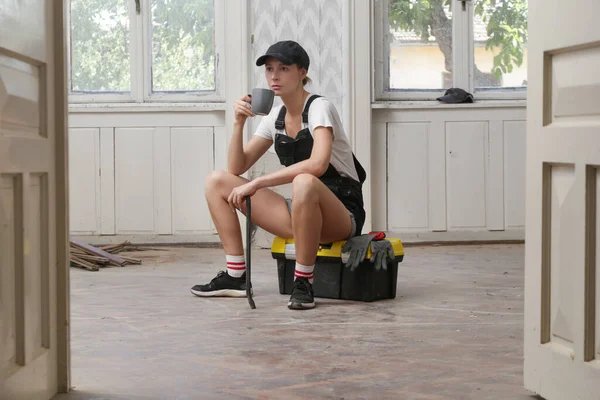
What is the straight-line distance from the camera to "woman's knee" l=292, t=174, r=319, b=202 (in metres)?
3.64

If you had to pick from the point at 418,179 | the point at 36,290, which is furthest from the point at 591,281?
the point at 418,179

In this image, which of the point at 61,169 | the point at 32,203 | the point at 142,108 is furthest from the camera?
the point at 142,108

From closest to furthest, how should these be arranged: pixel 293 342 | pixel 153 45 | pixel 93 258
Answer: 1. pixel 293 342
2. pixel 93 258
3. pixel 153 45

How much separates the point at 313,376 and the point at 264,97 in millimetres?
1413

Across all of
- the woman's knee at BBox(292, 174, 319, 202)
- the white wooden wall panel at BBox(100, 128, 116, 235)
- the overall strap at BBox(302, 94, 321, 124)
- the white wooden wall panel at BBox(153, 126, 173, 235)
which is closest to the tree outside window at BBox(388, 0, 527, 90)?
the white wooden wall panel at BBox(153, 126, 173, 235)

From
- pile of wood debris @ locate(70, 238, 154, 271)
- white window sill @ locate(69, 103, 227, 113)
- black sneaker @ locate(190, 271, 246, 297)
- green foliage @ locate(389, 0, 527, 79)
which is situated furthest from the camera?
green foliage @ locate(389, 0, 527, 79)

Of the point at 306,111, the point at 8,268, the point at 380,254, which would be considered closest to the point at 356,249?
the point at 380,254

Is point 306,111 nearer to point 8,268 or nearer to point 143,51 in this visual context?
point 8,268

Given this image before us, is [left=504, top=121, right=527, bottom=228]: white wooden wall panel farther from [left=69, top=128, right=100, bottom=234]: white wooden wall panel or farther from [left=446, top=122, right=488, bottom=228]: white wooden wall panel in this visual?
[left=69, top=128, right=100, bottom=234]: white wooden wall panel

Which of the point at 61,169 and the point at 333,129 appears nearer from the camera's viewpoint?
the point at 61,169

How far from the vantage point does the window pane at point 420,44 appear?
6.31 metres

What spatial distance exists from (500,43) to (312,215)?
3245mm

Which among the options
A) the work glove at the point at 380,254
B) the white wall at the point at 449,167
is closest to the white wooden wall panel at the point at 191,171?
the white wall at the point at 449,167

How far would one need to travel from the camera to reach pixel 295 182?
145 inches
